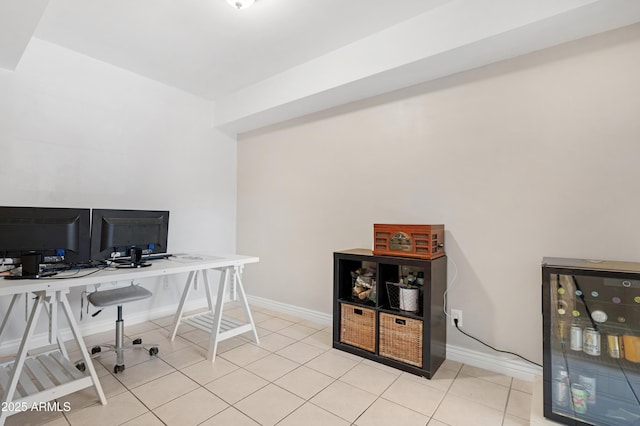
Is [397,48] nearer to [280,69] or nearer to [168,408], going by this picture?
[280,69]

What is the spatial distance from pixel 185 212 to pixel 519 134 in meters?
3.43

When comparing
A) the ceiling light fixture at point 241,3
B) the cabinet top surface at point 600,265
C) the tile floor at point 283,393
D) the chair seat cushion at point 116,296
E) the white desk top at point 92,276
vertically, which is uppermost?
the ceiling light fixture at point 241,3

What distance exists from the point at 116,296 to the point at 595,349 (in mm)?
3113

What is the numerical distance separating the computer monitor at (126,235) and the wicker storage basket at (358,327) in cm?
165

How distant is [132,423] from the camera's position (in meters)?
1.66

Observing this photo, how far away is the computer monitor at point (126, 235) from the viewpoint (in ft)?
7.18

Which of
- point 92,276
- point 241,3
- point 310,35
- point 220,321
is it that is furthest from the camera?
point 220,321

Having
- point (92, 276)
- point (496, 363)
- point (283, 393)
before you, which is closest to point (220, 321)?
point (283, 393)

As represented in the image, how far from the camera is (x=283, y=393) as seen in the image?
1973 mm

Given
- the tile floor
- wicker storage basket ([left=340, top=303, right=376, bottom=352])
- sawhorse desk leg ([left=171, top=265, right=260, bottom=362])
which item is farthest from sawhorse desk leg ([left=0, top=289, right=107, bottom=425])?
wicker storage basket ([left=340, top=303, right=376, bottom=352])

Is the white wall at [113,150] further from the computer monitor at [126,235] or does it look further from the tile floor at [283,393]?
the tile floor at [283,393]

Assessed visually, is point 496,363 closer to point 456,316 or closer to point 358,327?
point 456,316

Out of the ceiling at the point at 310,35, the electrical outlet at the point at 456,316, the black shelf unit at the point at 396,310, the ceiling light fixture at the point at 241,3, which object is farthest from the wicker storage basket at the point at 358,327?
the ceiling light fixture at the point at 241,3

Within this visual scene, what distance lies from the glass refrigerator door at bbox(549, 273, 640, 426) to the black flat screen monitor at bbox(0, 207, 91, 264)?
2.97 meters
